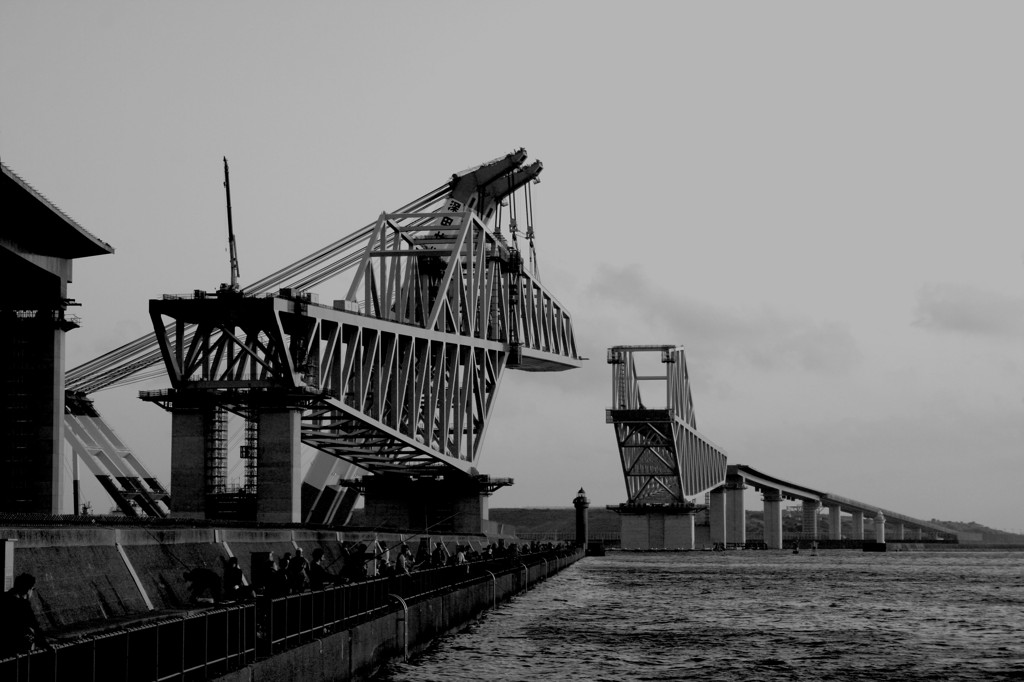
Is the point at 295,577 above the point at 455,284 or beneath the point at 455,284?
beneath

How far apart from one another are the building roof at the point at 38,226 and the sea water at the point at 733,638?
2766cm

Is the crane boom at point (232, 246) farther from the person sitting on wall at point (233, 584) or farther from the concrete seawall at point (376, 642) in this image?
the person sitting on wall at point (233, 584)

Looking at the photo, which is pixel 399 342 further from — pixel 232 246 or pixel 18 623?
pixel 18 623

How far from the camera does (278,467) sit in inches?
3115

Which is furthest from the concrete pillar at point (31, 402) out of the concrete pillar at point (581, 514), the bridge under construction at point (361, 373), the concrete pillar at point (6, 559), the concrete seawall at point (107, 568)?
the concrete pillar at point (581, 514)

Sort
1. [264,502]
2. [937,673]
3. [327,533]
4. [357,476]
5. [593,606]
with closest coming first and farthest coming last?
[937,673]
[327,533]
[593,606]
[264,502]
[357,476]

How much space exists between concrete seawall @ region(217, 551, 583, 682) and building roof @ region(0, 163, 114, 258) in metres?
28.0

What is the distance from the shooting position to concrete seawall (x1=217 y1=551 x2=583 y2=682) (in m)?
22.1

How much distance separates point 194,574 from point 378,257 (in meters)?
80.6

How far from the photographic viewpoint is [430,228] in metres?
108

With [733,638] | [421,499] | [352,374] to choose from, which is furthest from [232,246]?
[733,638]

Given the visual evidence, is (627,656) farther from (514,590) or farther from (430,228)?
(430,228)

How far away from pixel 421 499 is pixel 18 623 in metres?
98.0

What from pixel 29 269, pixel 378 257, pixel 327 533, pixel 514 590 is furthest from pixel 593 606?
pixel 378 257
